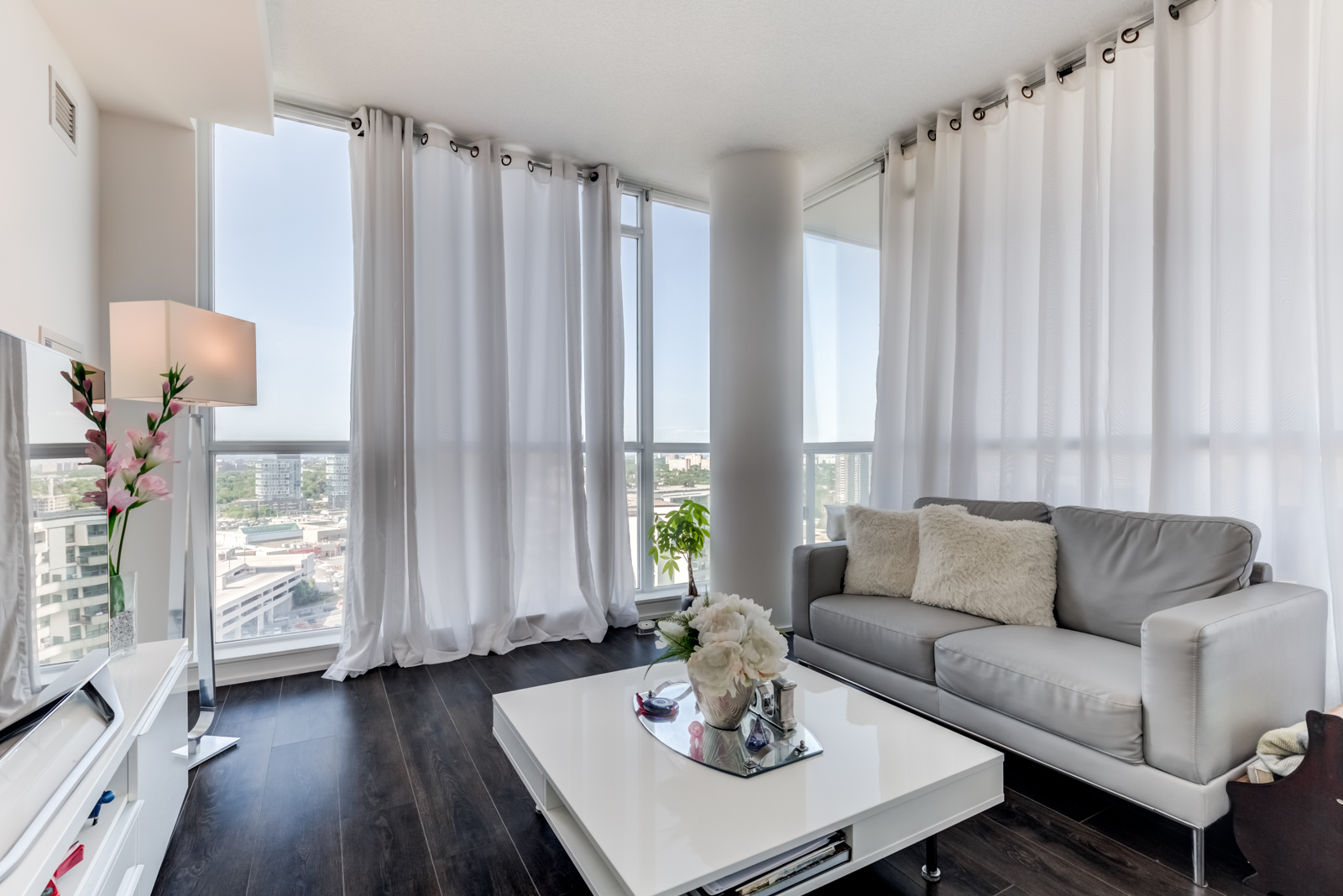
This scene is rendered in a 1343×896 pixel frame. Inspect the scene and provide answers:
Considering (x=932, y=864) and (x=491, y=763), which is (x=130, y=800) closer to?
(x=491, y=763)

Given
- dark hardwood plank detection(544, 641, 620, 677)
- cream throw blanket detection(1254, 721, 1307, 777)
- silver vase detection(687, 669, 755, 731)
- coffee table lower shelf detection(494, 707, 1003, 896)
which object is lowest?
dark hardwood plank detection(544, 641, 620, 677)

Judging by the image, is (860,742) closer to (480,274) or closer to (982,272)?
(982,272)

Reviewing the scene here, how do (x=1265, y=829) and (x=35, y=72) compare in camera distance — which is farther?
(x=35, y=72)

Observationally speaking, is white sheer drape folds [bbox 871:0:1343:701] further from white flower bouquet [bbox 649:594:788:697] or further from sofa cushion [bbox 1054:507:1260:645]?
white flower bouquet [bbox 649:594:788:697]

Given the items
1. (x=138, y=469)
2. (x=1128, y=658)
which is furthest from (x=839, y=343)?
(x=138, y=469)

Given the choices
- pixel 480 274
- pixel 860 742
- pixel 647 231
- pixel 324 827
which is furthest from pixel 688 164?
pixel 324 827

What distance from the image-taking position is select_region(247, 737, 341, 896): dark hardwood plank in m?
1.62

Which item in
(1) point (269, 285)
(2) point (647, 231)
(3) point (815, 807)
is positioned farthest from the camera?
(2) point (647, 231)

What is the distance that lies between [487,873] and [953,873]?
1.17 metres

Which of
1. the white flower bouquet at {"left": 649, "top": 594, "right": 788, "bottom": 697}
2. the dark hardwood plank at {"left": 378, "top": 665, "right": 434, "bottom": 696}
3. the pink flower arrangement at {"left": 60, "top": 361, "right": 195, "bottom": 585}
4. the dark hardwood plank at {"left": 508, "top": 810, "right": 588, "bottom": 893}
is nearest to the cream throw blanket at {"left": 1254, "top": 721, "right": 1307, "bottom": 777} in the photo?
the white flower bouquet at {"left": 649, "top": 594, "right": 788, "bottom": 697}

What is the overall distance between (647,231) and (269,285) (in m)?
2.16

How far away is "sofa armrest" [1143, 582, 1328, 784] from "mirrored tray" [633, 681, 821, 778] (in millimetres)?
873

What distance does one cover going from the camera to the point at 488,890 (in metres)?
1.59

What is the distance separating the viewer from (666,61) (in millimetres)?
2887
